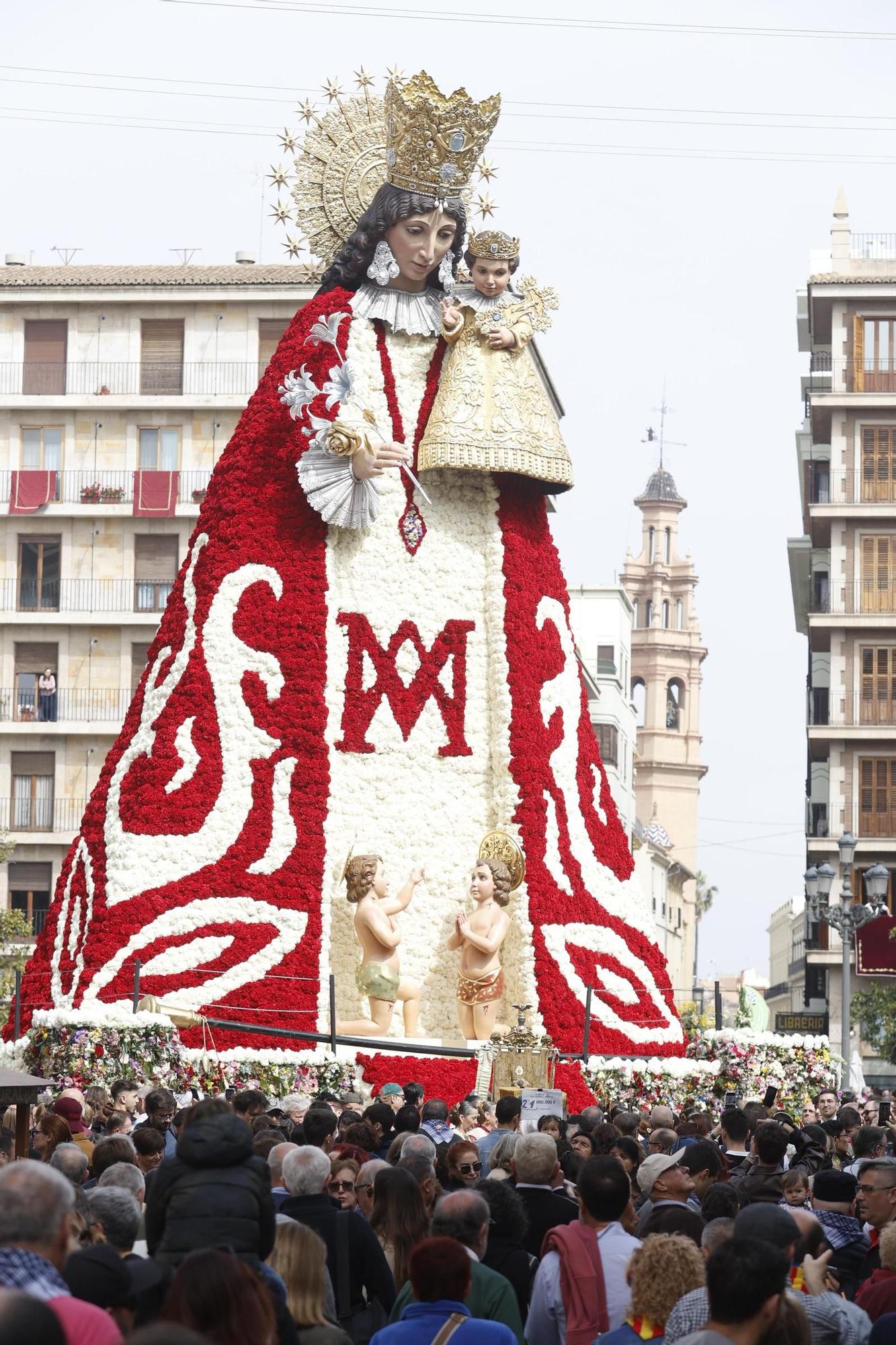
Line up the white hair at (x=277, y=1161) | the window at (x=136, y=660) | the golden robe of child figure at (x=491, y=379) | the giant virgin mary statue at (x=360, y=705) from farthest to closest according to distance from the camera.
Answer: the window at (x=136, y=660) → the golden robe of child figure at (x=491, y=379) → the giant virgin mary statue at (x=360, y=705) → the white hair at (x=277, y=1161)

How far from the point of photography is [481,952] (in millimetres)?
26906

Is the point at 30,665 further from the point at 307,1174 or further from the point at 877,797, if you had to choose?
the point at 307,1174

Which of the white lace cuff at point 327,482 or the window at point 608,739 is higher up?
the white lace cuff at point 327,482

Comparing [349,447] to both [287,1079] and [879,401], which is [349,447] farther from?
[879,401]

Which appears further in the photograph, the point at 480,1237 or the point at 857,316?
the point at 857,316

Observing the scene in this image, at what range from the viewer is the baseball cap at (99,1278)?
24.3 feet

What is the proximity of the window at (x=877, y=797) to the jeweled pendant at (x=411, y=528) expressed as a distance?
26.3 m

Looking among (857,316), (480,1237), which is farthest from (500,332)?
(857,316)

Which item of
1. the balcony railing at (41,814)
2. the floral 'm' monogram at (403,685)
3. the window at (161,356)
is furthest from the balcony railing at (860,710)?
the floral 'm' monogram at (403,685)

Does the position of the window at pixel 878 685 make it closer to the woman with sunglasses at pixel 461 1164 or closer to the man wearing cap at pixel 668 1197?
the woman with sunglasses at pixel 461 1164

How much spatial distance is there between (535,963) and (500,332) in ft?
26.1

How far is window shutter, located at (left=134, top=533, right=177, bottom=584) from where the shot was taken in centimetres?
5272

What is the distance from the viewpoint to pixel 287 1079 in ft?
80.9

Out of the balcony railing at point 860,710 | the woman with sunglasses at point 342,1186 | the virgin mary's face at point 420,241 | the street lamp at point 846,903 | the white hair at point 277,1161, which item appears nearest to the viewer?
the woman with sunglasses at point 342,1186
